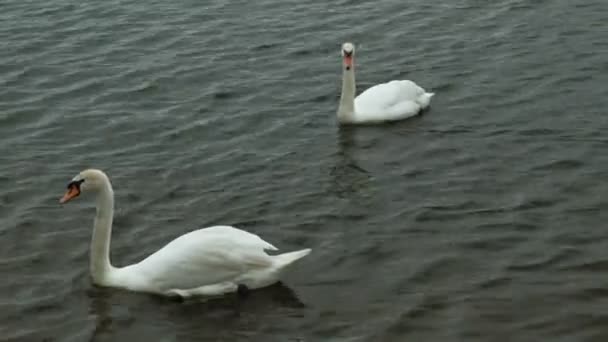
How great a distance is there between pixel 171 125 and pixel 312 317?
5256 millimetres

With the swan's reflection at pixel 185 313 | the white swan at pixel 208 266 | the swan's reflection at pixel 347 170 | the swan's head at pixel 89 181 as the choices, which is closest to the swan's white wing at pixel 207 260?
the white swan at pixel 208 266

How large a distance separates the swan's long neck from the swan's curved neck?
436 cm

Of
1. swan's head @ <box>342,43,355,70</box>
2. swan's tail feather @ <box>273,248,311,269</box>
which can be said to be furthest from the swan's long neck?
swan's head @ <box>342,43,355,70</box>

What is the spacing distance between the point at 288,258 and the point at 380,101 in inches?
188

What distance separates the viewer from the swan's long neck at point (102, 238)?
1062 cm

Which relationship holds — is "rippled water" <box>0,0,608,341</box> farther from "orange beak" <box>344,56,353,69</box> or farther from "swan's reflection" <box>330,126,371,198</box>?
"orange beak" <box>344,56,353,69</box>

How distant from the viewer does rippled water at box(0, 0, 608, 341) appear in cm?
991

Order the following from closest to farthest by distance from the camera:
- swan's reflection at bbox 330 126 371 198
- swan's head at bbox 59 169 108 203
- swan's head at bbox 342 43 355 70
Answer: swan's head at bbox 59 169 108 203, swan's reflection at bbox 330 126 371 198, swan's head at bbox 342 43 355 70

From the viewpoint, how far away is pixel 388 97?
14633 mm

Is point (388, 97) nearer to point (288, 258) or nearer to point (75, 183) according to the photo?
point (288, 258)

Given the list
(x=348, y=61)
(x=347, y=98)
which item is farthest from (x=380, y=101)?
(x=348, y=61)

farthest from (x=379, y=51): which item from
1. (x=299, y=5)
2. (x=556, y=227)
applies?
(x=556, y=227)

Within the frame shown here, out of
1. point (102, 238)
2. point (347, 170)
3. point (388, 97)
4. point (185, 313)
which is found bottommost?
point (185, 313)

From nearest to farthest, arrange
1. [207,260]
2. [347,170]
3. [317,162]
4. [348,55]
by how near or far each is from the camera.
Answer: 1. [207,260]
2. [347,170]
3. [317,162]
4. [348,55]
